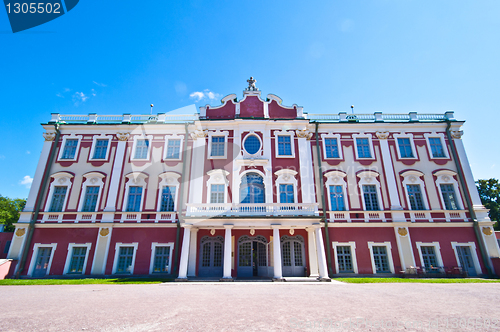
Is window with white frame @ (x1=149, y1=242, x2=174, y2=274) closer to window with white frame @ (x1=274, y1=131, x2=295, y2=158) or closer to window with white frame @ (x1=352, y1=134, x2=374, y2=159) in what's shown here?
window with white frame @ (x1=274, y1=131, x2=295, y2=158)

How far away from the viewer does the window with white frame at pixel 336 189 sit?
834 inches

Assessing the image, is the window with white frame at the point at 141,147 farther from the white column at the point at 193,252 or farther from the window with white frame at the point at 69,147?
the white column at the point at 193,252

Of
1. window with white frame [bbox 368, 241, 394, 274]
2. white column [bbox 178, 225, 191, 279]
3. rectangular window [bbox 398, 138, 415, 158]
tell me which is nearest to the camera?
white column [bbox 178, 225, 191, 279]

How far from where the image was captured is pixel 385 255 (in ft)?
65.1

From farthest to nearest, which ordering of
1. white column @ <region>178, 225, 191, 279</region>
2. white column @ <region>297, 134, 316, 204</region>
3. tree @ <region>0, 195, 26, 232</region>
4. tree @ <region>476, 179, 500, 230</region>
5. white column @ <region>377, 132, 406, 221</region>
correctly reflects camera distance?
tree @ <region>0, 195, 26, 232</region>
tree @ <region>476, 179, 500, 230</region>
white column @ <region>297, 134, 316, 204</region>
white column @ <region>377, 132, 406, 221</region>
white column @ <region>178, 225, 191, 279</region>

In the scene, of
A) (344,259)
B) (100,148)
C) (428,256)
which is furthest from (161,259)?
(428,256)

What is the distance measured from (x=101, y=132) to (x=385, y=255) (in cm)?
2688

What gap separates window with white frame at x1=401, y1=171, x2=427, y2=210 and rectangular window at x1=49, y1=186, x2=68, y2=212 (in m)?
29.2

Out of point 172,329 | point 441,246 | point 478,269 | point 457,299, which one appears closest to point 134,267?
point 172,329

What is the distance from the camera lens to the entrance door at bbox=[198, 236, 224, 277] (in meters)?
19.5

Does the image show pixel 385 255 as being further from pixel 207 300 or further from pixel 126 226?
pixel 126 226

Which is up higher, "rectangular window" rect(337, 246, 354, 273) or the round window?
the round window

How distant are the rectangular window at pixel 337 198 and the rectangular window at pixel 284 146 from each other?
4.94 meters

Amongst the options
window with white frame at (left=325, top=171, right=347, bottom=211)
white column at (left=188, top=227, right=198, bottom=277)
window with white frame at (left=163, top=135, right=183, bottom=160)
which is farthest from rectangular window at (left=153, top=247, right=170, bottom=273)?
window with white frame at (left=325, top=171, right=347, bottom=211)
